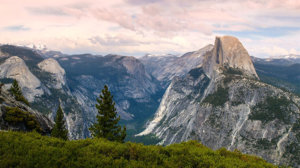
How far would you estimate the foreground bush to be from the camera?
16.6m

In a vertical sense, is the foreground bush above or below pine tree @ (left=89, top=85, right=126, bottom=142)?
above

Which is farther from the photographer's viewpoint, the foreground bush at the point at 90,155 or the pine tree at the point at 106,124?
the pine tree at the point at 106,124

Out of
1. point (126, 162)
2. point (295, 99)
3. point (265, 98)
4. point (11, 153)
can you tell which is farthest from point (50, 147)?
point (295, 99)

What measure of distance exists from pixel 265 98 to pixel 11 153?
201m

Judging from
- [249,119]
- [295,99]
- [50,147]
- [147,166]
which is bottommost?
[249,119]

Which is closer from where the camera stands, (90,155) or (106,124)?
(90,155)

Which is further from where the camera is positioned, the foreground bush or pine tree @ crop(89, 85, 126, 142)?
pine tree @ crop(89, 85, 126, 142)

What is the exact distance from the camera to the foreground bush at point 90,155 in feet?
54.4

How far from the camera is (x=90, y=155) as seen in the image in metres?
18.4

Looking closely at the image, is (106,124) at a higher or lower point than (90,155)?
lower

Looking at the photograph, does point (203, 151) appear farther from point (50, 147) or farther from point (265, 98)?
point (265, 98)

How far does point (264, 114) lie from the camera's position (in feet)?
574

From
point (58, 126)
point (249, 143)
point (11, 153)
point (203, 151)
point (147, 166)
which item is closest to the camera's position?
point (11, 153)

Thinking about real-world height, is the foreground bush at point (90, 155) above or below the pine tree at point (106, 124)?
above
